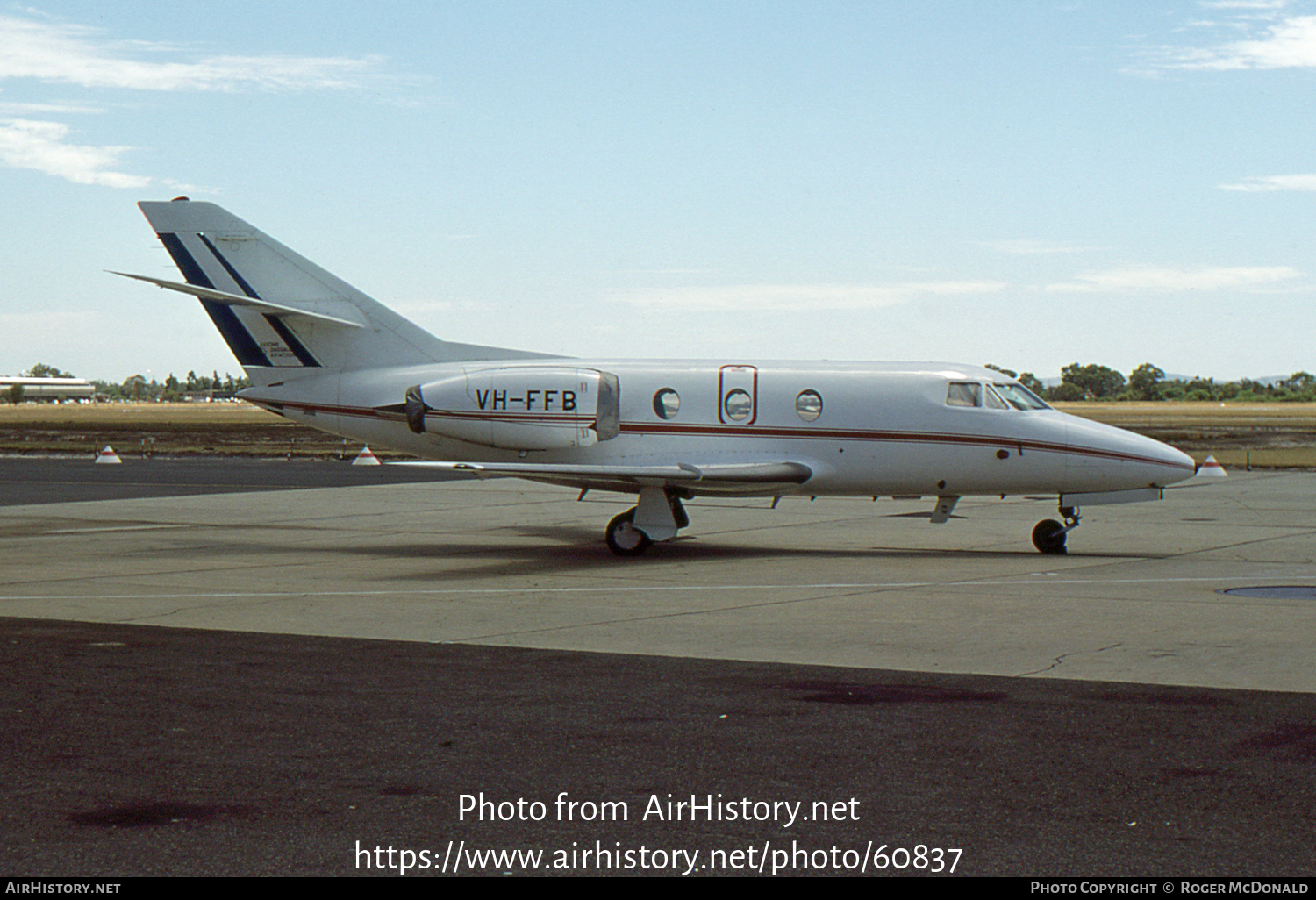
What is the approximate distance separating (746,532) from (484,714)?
1441 centimetres


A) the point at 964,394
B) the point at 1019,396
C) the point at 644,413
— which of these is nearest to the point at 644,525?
the point at 644,413

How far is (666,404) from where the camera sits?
20016mm

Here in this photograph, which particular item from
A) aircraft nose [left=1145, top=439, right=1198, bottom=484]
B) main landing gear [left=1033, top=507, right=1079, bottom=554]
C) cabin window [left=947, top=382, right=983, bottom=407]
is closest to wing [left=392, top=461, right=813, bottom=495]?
cabin window [left=947, top=382, right=983, bottom=407]

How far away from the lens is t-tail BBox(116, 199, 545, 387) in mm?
21109

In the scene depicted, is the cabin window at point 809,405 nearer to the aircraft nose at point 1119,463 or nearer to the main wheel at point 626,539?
the main wheel at point 626,539

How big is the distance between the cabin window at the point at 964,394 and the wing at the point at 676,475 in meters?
2.29

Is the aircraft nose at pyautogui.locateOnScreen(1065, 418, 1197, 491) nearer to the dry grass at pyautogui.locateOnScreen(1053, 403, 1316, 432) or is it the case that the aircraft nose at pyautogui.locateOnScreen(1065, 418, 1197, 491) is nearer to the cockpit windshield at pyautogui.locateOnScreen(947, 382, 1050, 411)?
the cockpit windshield at pyautogui.locateOnScreen(947, 382, 1050, 411)

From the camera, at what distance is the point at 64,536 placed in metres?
21.8

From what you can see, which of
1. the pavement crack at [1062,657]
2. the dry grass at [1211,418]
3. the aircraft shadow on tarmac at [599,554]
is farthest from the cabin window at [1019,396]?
the dry grass at [1211,418]

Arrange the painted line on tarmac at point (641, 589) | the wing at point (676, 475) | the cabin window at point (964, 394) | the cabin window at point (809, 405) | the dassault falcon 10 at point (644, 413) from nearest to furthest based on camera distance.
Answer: the painted line on tarmac at point (641, 589), the wing at point (676, 475), the dassault falcon 10 at point (644, 413), the cabin window at point (964, 394), the cabin window at point (809, 405)

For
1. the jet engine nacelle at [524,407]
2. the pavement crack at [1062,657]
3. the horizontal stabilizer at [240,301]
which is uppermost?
the horizontal stabilizer at [240,301]

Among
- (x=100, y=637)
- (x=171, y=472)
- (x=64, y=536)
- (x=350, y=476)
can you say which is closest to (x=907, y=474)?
(x=100, y=637)

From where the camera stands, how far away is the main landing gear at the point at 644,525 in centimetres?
1943

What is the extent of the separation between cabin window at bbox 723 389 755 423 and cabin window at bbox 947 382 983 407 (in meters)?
2.86
